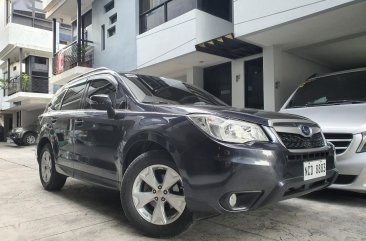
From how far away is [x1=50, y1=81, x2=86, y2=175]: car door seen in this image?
4.64 metres

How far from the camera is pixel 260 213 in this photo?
13.1ft

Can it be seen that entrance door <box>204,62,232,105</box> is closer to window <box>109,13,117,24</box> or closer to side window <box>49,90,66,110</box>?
window <box>109,13,117,24</box>

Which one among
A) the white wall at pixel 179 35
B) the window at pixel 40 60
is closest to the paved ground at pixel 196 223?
the white wall at pixel 179 35

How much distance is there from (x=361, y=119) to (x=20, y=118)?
28192mm

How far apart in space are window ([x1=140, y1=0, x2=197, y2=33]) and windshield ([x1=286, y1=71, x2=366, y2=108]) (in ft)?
15.5

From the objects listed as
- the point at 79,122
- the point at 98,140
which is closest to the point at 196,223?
the point at 98,140

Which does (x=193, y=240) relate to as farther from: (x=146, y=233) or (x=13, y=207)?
(x=13, y=207)

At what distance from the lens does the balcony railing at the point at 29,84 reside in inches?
877

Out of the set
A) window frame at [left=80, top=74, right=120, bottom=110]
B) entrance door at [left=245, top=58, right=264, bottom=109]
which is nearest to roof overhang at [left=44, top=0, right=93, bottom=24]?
entrance door at [left=245, top=58, right=264, bottom=109]

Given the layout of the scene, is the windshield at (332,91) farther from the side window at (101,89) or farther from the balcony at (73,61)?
the balcony at (73,61)

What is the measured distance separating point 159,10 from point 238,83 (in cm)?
355

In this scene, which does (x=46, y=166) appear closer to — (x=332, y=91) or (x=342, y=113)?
(x=342, y=113)

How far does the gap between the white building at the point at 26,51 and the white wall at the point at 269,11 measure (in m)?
17.9

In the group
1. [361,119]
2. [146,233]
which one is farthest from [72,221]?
[361,119]
